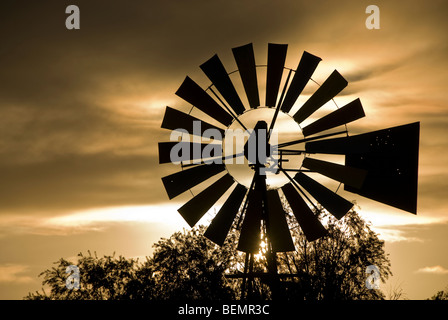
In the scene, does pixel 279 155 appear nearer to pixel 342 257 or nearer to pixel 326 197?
pixel 326 197

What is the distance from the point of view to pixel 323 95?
9414 millimetres

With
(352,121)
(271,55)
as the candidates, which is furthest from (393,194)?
(271,55)

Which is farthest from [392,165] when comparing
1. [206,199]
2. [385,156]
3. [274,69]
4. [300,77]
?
[206,199]

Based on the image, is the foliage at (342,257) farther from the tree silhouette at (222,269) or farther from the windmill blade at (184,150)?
the windmill blade at (184,150)

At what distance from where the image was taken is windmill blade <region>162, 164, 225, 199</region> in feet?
30.1

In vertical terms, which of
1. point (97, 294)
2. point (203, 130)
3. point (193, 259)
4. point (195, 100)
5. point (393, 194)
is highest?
point (195, 100)

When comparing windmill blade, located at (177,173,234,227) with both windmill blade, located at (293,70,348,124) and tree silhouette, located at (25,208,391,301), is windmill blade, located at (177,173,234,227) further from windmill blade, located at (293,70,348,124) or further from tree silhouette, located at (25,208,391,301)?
tree silhouette, located at (25,208,391,301)

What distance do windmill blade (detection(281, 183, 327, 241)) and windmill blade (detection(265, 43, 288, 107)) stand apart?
163cm

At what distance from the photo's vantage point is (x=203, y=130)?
30.7 ft

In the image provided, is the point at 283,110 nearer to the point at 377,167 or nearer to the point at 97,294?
the point at 377,167

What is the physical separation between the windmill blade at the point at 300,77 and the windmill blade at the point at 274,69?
9.0 inches
